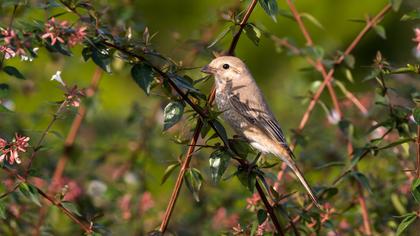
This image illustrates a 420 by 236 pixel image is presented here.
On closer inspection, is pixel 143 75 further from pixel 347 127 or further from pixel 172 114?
pixel 347 127

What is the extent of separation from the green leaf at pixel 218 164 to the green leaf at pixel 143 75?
390mm

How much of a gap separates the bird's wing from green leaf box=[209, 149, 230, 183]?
122cm

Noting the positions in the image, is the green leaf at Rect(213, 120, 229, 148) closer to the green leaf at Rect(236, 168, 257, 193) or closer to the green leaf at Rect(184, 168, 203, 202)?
the green leaf at Rect(236, 168, 257, 193)

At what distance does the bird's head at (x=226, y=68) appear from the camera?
411 centimetres

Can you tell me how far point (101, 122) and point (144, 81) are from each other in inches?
171

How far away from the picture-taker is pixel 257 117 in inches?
162

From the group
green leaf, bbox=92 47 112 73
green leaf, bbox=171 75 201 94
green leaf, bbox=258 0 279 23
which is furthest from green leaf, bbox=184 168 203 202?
green leaf, bbox=258 0 279 23

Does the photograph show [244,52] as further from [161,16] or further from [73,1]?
[73,1]

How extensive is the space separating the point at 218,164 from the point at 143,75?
0.45 m

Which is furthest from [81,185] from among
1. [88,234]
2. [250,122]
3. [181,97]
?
[181,97]

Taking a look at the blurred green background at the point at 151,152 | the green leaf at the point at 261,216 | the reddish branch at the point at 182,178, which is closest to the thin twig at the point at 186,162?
the reddish branch at the point at 182,178

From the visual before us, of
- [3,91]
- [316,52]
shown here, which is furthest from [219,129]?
[316,52]

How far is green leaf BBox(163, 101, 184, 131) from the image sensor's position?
2732 millimetres

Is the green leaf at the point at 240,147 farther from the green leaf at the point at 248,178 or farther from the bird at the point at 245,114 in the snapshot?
the bird at the point at 245,114
